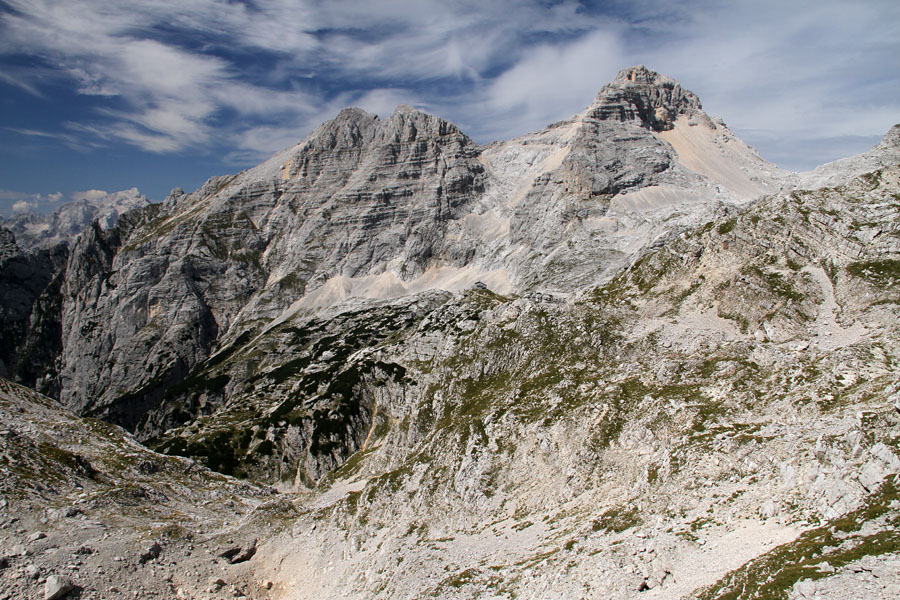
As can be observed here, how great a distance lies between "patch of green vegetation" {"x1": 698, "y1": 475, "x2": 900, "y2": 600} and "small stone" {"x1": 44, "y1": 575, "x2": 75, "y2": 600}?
45.4 meters

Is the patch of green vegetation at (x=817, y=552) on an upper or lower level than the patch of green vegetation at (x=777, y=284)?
lower

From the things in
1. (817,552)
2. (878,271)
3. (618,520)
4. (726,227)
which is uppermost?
(726,227)

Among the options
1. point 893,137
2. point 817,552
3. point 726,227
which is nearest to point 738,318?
point 726,227

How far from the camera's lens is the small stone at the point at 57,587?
37.6 meters

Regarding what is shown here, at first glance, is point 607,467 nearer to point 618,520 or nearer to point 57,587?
point 618,520

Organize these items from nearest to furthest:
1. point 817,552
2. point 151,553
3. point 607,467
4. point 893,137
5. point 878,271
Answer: point 817,552
point 607,467
point 151,553
point 878,271
point 893,137

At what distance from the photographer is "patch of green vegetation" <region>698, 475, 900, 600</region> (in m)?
21.6

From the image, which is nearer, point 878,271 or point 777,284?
point 878,271

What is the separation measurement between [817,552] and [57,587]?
167 ft

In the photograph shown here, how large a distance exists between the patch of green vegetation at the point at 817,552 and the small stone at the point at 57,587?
45.4 metres

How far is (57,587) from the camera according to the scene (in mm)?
37969

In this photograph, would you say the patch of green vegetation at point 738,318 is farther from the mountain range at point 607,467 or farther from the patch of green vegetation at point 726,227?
the patch of green vegetation at point 726,227

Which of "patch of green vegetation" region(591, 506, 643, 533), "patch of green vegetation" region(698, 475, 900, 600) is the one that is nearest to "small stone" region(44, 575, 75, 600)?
"patch of green vegetation" region(591, 506, 643, 533)

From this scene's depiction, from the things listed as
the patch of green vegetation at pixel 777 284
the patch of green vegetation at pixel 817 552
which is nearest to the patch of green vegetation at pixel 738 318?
the patch of green vegetation at pixel 777 284
